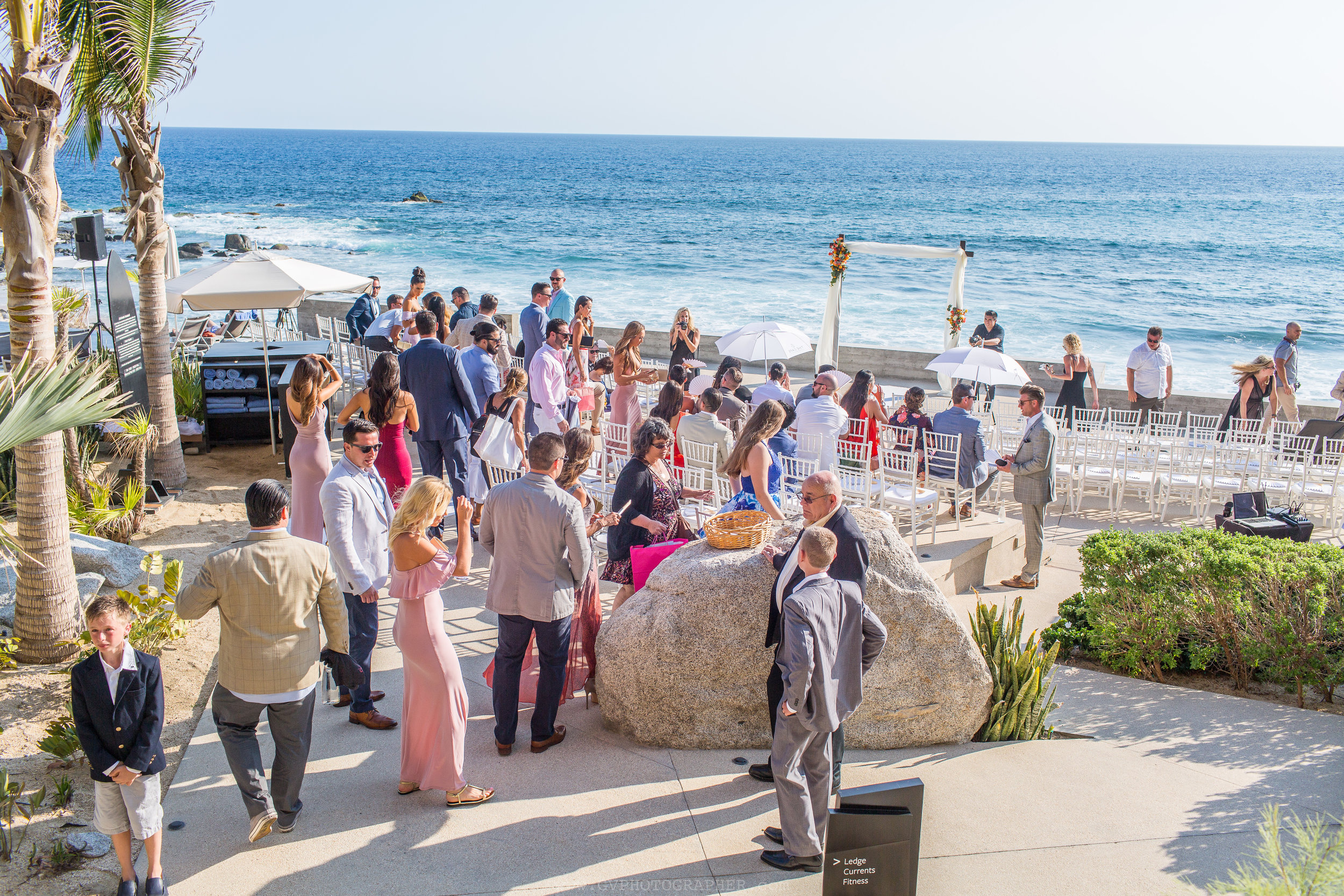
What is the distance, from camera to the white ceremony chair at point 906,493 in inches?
304

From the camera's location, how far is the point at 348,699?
5.21 metres

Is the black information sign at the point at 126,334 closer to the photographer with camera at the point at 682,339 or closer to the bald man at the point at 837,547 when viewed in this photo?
the photographer with camera at the point at 682,339

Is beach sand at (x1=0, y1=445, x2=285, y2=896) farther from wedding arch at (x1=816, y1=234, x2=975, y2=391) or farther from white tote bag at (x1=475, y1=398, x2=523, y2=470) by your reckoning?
wedding arch at (x1=816, y1=234, x2=975, y2=391)

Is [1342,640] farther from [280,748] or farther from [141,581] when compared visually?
[141,581]

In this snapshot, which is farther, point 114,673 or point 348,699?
point 348,699

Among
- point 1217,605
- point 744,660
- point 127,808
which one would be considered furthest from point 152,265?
point 1217,605

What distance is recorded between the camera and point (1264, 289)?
147 ft

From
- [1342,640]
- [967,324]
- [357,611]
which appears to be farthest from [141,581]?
[967,324]

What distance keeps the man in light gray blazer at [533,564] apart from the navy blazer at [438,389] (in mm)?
2999

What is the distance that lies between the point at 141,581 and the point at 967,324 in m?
28.1

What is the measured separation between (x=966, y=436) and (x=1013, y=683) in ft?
11.2

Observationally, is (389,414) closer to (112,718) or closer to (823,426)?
(112,718)

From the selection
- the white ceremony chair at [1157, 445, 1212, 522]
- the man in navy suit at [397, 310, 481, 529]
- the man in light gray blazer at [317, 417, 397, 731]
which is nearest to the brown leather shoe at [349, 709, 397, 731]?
the man in light gray blazer at [317, 417, 397, 731]

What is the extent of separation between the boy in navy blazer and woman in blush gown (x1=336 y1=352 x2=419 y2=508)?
2.64 m
